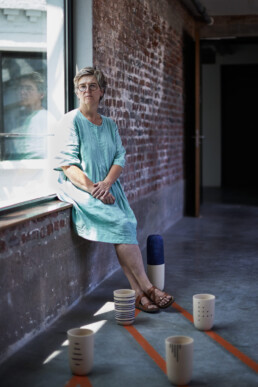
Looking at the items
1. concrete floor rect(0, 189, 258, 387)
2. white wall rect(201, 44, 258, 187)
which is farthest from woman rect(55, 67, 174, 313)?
white wall rect(201, 44, 258, 187)

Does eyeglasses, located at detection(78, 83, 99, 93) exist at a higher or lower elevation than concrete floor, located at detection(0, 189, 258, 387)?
higher

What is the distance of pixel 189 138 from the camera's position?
28.8ft

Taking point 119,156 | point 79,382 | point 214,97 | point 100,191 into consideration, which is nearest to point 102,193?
point 100,191

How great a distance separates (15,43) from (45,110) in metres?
0.54

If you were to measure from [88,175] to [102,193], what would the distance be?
0.19 m

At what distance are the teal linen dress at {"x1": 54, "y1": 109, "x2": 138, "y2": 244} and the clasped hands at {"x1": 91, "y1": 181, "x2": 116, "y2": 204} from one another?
3 cm

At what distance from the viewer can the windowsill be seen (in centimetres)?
322

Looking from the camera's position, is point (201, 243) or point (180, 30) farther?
point (180, 30)

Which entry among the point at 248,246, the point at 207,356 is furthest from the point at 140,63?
the point at 207,356

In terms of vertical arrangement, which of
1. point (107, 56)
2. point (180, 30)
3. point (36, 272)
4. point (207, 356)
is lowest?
point (207, 356)

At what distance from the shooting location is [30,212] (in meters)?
3.61

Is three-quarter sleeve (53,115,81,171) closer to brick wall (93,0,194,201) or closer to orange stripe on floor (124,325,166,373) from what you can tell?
brick wall (93,0,194,201)

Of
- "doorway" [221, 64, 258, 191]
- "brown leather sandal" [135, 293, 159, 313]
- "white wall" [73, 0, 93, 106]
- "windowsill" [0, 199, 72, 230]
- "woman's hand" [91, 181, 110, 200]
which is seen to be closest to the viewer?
"windowsill" [0, 199, 72, 230]

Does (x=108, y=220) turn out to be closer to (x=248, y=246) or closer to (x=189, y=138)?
(x=248, y=246)
